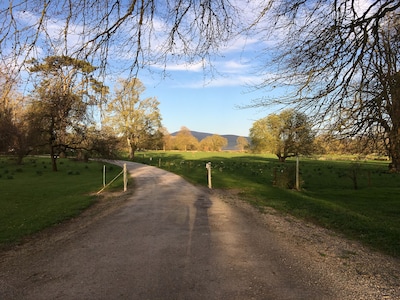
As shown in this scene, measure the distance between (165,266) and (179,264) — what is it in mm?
220

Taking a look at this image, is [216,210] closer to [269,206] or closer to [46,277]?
[269,206]

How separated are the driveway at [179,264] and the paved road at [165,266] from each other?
13 millimetres

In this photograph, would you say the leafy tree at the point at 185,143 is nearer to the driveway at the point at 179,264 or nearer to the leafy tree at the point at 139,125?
the leafy tree at the point at 139,125

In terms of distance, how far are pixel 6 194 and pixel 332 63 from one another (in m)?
15.6

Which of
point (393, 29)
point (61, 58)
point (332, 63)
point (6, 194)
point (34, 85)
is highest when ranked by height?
point (393, 29)

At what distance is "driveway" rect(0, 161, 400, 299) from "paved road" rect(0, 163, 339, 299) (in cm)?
1

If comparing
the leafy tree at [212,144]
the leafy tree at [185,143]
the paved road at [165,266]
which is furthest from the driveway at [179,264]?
the leafy tree at [212,144]

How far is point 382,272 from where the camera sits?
4.90m

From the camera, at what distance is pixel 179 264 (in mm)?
4895

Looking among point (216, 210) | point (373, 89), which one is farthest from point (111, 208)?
point (373, 89)

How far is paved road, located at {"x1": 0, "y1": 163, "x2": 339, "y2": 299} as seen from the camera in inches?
156

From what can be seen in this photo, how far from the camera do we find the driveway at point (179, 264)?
398cm

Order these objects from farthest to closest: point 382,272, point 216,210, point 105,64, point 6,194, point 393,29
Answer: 1. point 6,194
2. point 216,210
3. point 393,29
4. point 382,272
5. point 105,64

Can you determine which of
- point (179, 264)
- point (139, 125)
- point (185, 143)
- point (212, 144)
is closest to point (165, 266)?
point (179, 264)
